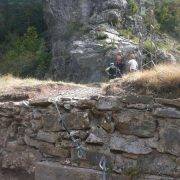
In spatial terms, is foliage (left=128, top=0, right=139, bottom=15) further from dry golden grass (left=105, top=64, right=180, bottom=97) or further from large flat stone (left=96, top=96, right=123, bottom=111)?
large flat stone (left=96, top=96, right=123, bottom=111)

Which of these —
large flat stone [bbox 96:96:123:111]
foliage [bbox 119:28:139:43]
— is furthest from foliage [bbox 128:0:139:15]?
large flat stone [bbox 96:96:123:111]

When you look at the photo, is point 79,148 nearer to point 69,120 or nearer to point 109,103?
point 69,120

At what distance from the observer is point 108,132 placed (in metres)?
7.05

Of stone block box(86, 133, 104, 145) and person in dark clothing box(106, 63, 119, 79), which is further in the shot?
person in dark clothing box(106, 63, 119, 79)

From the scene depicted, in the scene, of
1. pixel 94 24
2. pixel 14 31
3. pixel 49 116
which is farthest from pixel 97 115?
pixel 14 31

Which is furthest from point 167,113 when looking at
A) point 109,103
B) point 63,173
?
point 63,173

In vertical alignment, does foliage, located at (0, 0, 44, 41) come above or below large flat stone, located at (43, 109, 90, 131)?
below

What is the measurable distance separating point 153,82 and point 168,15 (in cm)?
1371

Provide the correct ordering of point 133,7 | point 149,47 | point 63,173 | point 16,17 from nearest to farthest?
1. point 63,173
2. point 149,47
3. point 133,7
4. point 16,17

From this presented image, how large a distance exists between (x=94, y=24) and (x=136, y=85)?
11.9 meters

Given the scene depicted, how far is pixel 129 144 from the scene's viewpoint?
22.3ft

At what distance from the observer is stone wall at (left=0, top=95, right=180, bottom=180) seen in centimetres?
660

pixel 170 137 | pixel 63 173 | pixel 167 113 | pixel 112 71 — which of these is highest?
pixel 167 113

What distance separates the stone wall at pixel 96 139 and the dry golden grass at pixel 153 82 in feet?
0.95
